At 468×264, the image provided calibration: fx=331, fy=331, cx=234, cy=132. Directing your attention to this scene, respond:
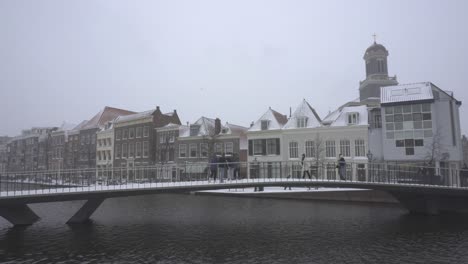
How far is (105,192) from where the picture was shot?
17.7 m

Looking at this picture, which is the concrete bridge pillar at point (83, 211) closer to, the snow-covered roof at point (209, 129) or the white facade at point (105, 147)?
the snow-covered roof at point (209, 129)

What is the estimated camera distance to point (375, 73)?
181ft

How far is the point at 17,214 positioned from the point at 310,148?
3217 centimetres

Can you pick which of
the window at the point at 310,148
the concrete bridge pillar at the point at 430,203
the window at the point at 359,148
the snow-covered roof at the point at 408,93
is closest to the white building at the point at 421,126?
the snow-covered roof at the point at 408,93

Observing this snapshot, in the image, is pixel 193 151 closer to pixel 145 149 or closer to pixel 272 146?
pixel 145 149

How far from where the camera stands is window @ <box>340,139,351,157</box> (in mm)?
40081

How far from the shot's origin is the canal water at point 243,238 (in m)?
13.3

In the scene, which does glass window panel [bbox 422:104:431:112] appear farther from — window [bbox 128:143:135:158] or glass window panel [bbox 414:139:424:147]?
window [bbox 128:143:135:158]

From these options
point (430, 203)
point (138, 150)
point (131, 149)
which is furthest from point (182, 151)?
point (430, 203)

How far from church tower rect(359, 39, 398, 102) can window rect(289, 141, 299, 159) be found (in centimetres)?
1793

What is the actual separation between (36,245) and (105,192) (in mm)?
3848

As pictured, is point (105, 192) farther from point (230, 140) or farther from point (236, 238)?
point (230, 140)

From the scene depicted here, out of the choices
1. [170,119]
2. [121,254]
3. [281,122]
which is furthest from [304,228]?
[170,119]

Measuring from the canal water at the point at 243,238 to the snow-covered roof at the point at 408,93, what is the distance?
18558mm
